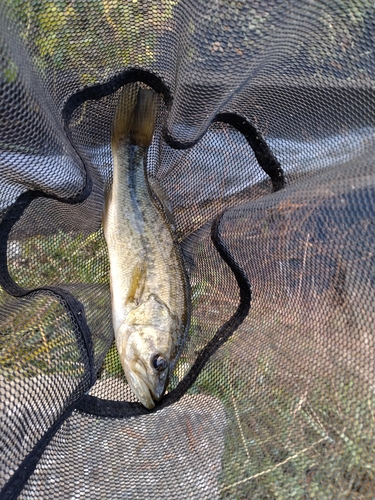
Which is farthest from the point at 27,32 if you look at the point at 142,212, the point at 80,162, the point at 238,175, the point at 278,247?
the point at 278,247

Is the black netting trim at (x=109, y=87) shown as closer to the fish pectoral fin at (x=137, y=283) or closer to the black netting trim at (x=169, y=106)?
the black netting trim at (x=169, y=106)

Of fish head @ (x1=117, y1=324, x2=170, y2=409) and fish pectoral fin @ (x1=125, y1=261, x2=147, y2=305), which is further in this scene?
fish pectoral fin @ (x1=125, y1=261, x2=147, y2=305)

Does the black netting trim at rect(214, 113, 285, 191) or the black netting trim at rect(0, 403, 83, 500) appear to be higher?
the black netting trim at rect(214, 113, 285, 191)

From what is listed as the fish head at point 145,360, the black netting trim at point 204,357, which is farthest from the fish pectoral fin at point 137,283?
the black netting trim at point 204,357

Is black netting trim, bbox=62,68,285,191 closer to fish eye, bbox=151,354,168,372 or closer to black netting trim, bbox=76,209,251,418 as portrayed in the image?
black netting trim, bbox=76,209,251,418

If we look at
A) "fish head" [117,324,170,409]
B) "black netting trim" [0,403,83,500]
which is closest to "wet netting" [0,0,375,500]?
"black netting trim" [0,403,83,500]

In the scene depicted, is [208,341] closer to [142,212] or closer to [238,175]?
[142,212]
